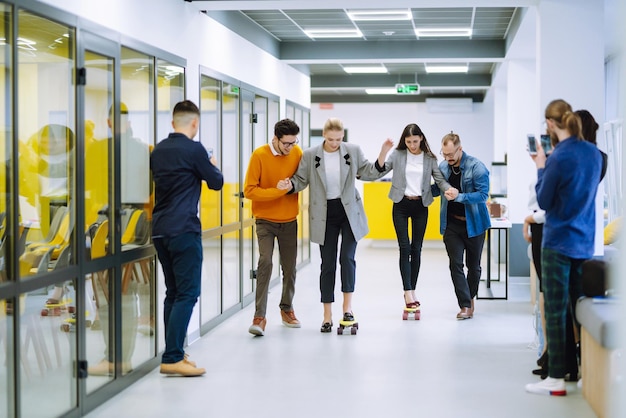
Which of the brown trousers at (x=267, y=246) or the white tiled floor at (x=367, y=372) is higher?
the brown trousers at (x=267, y=246)

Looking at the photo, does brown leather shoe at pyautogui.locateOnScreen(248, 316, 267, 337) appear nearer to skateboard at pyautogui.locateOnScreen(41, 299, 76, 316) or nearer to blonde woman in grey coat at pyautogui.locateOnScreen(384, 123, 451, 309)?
blonde woman in grey coat at pyautogui.locateOnScreen(384, 123, 451, 309)

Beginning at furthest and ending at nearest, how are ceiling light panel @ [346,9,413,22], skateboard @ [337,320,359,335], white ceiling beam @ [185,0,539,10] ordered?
ceiling light panel @ [346,9,413,22] → white ceiling beam @ [185,0,539,10] → skateboard @ [337,320,359,335]

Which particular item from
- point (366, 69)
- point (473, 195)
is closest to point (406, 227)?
point (473, 195)

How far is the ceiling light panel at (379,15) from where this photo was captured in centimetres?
867

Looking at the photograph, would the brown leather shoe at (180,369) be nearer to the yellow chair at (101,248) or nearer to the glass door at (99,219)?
the glass door at (99,219)

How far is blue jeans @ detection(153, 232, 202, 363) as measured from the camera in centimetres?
502

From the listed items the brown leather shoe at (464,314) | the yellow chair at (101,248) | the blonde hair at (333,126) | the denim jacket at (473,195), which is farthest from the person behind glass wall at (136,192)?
the brown leather shoe at (464,314)

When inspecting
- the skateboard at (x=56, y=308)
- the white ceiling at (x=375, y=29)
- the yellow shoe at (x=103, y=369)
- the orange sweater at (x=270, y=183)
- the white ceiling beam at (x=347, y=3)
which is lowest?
the yellow shoe at (x=103, y=369)

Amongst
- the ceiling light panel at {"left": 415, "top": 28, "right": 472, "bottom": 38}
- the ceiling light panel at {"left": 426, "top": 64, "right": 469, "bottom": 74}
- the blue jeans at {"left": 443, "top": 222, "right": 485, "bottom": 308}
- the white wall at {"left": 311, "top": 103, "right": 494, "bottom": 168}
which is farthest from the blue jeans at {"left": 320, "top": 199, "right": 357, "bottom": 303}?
the white wall at {"left": 311, "top": 103, "right": 494, "bottom": 168}

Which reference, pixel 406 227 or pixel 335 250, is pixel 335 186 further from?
pixel 406 227

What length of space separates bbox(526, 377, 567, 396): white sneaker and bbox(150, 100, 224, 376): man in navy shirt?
83.6 inches

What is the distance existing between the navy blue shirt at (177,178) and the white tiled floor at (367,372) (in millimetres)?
988

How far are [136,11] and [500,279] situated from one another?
20.8ft

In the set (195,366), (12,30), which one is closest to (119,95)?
(12,30)
